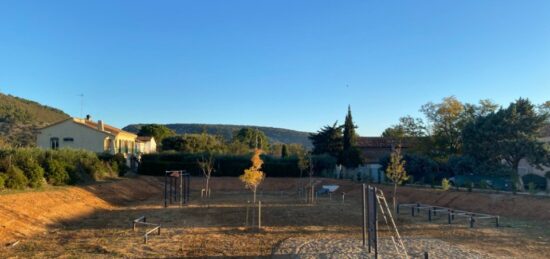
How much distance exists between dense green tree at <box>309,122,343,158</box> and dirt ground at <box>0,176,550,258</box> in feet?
91.9

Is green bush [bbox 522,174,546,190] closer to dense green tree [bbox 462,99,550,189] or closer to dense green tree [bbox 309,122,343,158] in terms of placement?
dense green tree [bbox 462,99,550,189]

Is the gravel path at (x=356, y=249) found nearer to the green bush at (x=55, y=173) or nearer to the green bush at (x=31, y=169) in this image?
the green bush at (x=31, y=169)

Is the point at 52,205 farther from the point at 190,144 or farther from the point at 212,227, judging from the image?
the point at 190,144

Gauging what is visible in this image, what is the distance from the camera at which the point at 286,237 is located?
15156 mm

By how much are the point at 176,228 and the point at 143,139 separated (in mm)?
51151

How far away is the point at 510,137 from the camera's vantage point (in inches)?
1062

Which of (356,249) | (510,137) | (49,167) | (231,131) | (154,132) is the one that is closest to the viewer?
(356,249)

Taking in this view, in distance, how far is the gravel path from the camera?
38.7ft

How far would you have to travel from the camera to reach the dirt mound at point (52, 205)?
15.7 metres

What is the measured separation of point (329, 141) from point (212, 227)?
130ft

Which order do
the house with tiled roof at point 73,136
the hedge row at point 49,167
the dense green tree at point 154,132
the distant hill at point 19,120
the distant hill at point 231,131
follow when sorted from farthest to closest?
the distant hill at point 231,131 < the dense green tree at point 154,132 < the distant hill at point 19,120 < the house with tiled roof at point 73,136 < the hedge row at point 49,167

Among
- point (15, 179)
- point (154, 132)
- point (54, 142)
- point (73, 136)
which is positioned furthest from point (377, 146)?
point (154, 132)

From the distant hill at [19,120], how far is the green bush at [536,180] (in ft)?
171

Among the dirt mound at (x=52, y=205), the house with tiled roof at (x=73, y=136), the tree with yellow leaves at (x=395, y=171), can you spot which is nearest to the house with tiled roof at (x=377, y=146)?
the tree with yellow leaves at (x=395, y=171)
